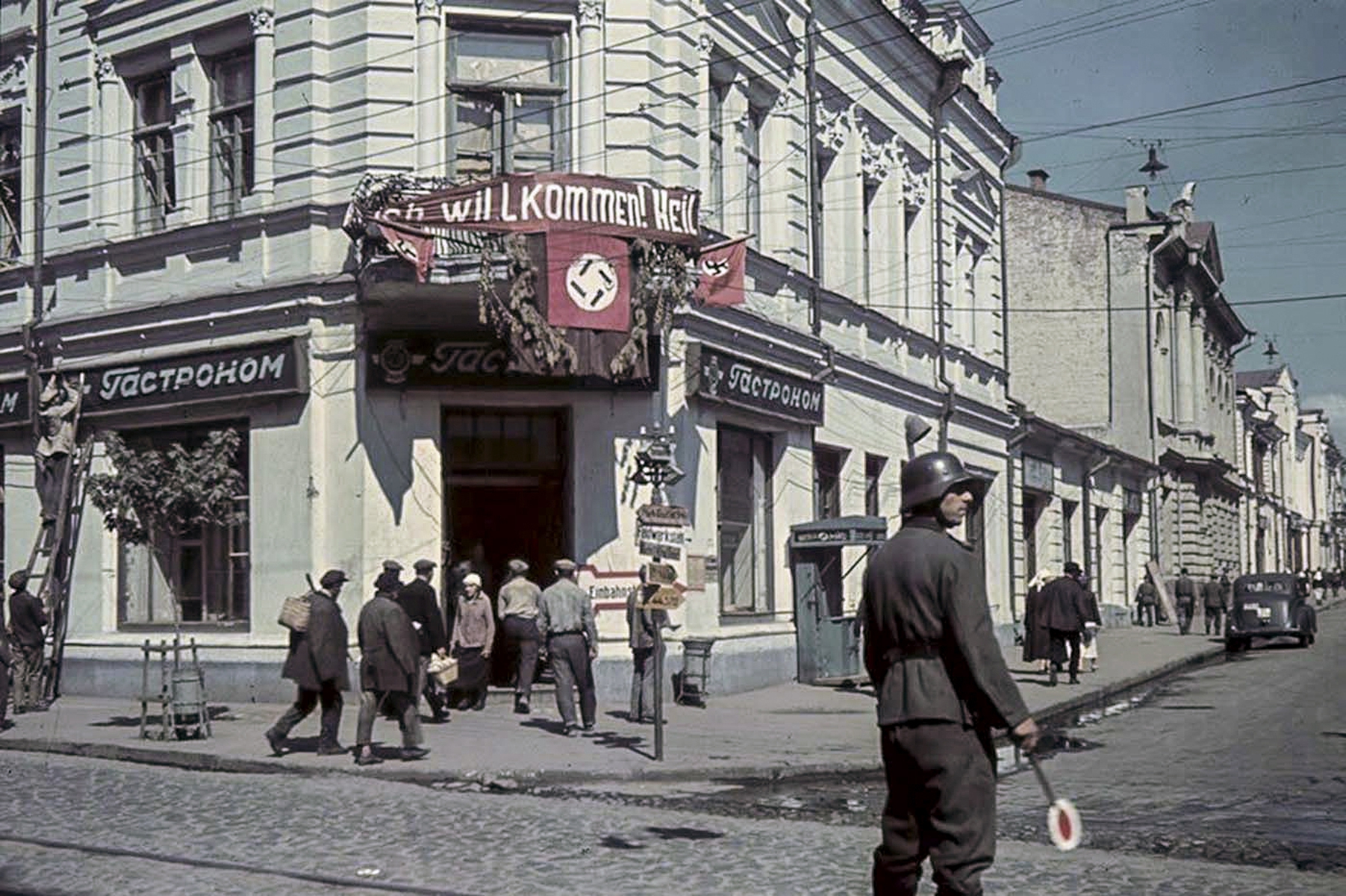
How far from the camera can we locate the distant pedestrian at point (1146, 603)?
44969 mm

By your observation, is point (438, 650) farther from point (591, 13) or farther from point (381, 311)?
point (591, 13)

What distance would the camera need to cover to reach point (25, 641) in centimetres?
1881

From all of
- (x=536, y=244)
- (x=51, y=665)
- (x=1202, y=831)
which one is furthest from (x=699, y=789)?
(x=51, y=665)

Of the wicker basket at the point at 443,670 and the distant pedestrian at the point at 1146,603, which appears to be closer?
the wicker basket at the point at 443,670

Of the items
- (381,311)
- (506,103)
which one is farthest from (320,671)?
(506,103)

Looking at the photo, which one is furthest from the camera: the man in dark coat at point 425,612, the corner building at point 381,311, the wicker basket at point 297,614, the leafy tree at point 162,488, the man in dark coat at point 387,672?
the corner building at point 381,311

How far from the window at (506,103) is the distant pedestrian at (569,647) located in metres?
5.48

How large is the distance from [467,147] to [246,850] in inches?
426

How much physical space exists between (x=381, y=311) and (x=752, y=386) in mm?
5026

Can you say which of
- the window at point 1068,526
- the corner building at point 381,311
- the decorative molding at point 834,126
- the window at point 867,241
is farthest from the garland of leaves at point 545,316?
the window at point 1068,526

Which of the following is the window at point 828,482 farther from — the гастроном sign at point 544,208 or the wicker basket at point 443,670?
the wicker basket at point 443,670

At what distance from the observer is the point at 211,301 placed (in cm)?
1947

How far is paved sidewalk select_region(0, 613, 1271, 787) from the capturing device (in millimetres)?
13625

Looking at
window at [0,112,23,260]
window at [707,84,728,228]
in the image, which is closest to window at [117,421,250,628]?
window at [0,112,23,260]
